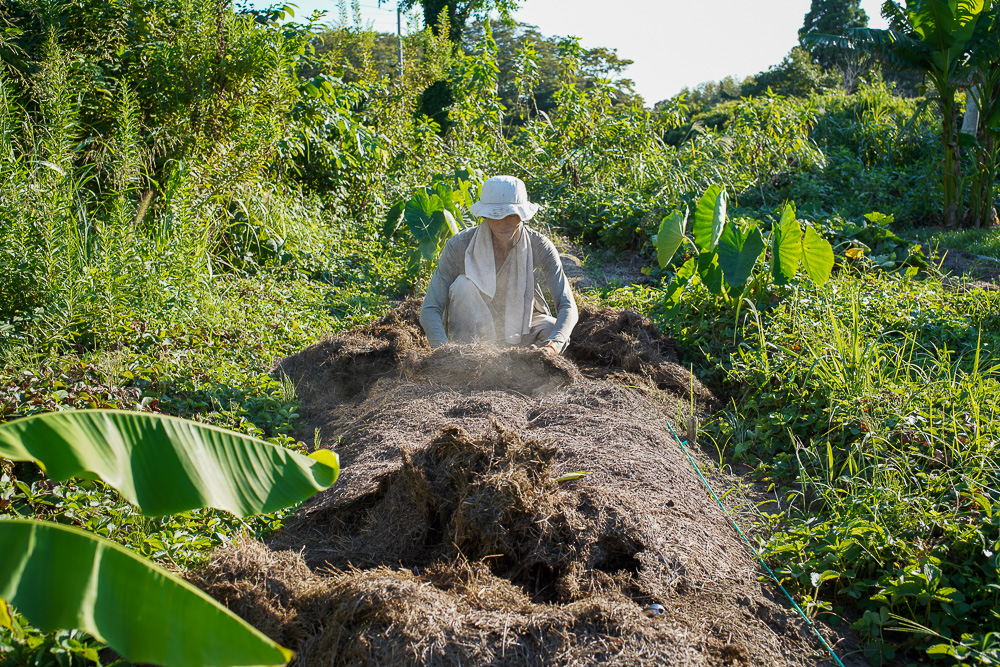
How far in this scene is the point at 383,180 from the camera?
9156 mm

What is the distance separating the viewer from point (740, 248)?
4.80 m

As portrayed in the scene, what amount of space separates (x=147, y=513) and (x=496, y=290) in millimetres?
3035

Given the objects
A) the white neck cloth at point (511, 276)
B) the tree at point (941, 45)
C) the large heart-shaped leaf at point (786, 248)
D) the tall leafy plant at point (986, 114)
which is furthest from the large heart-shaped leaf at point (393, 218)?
the tall leafy plant at point (986, 114)

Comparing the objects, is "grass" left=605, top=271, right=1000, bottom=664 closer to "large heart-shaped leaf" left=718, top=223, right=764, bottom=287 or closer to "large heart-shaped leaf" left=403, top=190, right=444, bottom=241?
"large heart-shaped leaf" left=718, top=223, right=764, bottom=287

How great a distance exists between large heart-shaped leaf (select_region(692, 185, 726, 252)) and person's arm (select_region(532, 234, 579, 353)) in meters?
1.30

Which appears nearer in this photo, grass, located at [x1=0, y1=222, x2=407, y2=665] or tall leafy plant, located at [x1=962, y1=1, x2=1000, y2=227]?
grass, located at [x1=0, y1=222, x2=407, y2=665]

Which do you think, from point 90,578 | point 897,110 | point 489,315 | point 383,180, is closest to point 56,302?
point 489,315

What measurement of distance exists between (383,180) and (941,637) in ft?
26.8

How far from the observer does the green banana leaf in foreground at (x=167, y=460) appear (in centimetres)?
141

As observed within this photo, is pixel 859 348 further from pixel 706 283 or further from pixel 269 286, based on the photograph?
pixel 269 286

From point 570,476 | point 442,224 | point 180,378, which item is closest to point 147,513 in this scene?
point 570,476

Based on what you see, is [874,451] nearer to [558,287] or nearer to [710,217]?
[558,287]

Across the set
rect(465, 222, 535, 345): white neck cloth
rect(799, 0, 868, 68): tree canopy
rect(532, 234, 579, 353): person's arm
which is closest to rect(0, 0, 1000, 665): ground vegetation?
rect(532, 234, 579, 353): person's arm

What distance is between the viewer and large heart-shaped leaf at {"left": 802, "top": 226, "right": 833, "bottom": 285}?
4.67 metres
